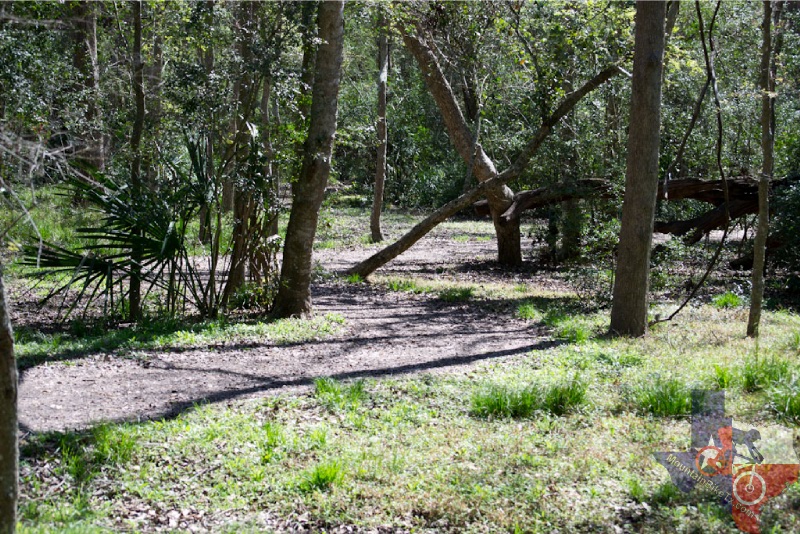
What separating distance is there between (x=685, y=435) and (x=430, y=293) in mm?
7886

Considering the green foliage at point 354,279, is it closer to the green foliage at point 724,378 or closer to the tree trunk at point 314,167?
the tree trunk at point 314,167

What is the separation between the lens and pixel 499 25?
1255 centimetres

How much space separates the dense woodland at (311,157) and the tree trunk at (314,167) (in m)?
0.03

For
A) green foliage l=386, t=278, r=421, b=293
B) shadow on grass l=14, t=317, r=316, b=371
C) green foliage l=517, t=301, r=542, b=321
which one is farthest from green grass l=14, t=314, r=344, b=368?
green foliage l=386, t=278, r=421, b=293

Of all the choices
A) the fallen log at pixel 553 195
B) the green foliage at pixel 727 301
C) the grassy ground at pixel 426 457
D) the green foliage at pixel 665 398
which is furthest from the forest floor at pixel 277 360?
the green foliage at pixel 727 301

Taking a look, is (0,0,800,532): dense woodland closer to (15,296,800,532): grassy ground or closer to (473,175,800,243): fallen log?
(473,175,800,243): fallen log

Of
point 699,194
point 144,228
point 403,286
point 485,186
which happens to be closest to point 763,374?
point 144,228

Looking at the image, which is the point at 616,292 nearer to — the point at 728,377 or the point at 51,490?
the point at 728,377

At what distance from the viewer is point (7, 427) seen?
359 centimetres

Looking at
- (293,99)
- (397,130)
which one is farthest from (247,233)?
(397,130)

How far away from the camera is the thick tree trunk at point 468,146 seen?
15.1m

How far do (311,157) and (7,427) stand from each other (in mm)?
6726

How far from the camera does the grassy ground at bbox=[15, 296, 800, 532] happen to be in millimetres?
4758

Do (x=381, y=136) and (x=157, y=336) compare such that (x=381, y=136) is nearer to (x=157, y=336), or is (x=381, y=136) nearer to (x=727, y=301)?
(x=727, y=301)
